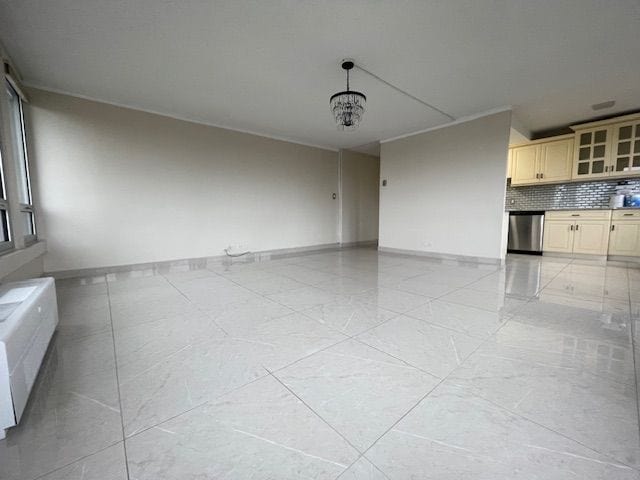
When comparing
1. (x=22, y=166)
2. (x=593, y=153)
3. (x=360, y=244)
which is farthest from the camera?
(x=360, y=244)

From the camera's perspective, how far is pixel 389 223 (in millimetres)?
5691

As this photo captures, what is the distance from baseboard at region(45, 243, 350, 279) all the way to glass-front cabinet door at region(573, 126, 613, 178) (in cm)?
496

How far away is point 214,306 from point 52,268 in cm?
270

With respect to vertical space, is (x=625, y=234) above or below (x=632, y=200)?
below

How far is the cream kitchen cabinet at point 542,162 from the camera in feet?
15.8

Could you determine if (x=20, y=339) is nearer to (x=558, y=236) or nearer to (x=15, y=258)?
(x=15, y=258)

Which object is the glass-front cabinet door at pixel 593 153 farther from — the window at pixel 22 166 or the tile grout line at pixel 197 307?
the window at pixel 22 166

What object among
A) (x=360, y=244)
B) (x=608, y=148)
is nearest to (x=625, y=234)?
Result: (x=608, y=148)

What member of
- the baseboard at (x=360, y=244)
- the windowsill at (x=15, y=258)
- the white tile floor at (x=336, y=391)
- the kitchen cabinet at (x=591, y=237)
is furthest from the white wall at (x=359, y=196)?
the windowsill at (x=15, y=258)

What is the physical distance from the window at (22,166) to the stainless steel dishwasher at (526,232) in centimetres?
789

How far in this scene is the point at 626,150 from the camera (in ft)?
13.9

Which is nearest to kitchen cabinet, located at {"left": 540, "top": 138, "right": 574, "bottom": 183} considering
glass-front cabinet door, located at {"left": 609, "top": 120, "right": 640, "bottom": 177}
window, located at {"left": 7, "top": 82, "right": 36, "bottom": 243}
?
glass-front cabinet door, located at {"left": 609, "top": 120, "right": 640, "bottom": 177}

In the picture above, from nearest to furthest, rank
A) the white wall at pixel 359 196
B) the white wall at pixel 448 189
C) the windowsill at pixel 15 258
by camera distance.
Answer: the windowsill at pixel 15 258, the white wall at pixel 448 189, the white wall at pixel 359 196

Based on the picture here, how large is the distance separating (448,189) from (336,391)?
4466mm
